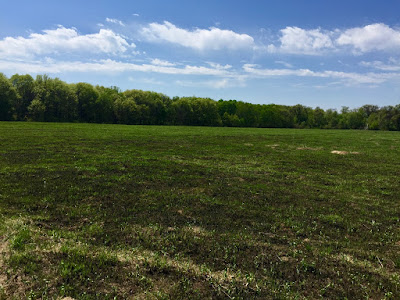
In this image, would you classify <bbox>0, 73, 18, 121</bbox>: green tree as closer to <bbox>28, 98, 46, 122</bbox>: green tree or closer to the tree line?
the tree line

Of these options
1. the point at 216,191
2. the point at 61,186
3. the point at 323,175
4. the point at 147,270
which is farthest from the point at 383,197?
the point at 61,186

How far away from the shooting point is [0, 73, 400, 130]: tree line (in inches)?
3989

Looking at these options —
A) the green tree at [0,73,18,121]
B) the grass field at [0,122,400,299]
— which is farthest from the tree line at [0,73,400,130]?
the grass field at [0,122,400,299]

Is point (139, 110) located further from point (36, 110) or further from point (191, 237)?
point (191, 237)

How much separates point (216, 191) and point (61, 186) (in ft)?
28.2

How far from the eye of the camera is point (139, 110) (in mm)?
124188

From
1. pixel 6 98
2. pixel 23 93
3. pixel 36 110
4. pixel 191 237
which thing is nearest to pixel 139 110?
pixel 36 110

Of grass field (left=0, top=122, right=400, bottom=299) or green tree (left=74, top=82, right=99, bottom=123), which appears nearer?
grass field (left=0, top=122, right=400, bottom=299)

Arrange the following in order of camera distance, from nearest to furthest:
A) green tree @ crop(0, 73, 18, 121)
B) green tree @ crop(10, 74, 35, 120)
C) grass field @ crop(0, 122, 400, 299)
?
grass field @ crop(0, 122, 400, 299) → green tree @ crop(0, 73, 18, 121) → green tree @ crop(10, 74, 35, 120)

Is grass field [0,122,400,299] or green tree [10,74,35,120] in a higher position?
green tree [10,74,35,120]

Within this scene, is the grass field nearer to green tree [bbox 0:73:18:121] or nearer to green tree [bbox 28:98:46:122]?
green tree [bbox 28:98:46:122]

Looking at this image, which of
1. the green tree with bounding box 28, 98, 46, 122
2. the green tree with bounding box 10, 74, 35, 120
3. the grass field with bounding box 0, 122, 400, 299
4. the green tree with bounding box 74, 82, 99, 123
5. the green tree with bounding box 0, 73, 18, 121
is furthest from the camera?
the green tree with bounding box 74, 82, 99, 123

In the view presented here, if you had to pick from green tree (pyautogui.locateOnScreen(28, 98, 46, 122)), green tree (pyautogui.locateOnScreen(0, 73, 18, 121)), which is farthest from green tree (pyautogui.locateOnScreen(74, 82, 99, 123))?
green tree (pyautogui.locateOnScreen(0, 73, 18, 121))

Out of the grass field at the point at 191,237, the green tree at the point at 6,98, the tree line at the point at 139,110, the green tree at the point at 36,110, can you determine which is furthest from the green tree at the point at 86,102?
the grass field at the point at 191,237
